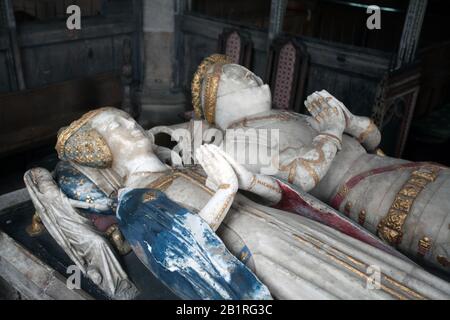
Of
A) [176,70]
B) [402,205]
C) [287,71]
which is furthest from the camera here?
[176,70]

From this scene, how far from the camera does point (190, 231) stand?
7.56 feet

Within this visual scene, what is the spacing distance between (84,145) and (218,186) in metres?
0.93

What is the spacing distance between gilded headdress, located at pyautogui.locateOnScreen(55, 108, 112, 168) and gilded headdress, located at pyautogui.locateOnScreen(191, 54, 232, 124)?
81 cm

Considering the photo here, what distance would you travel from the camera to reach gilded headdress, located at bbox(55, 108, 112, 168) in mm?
2768

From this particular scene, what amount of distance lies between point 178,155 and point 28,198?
48.5 inches

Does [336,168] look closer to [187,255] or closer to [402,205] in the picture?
[402,205]

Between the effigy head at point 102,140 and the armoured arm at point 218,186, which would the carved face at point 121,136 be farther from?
the armoured arm at point 218,186

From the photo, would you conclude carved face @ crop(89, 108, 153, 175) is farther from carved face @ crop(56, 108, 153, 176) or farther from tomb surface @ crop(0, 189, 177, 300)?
tomb surface @ crop(0, 189, 177, 300)

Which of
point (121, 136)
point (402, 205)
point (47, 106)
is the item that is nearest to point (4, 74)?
point (47, 106)

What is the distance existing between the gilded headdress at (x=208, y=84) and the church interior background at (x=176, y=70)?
1723 millimetres

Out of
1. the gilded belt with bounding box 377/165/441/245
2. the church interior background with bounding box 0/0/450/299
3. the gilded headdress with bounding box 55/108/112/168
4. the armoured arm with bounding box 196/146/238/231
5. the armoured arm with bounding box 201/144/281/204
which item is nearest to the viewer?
the armoured arm with bounding box 196/146/238/231

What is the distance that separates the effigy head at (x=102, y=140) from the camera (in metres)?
2.77

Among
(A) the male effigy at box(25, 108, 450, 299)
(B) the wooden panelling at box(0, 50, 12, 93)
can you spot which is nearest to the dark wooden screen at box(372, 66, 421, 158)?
(A) the male effigy at box(25, 108, 450, 299)
